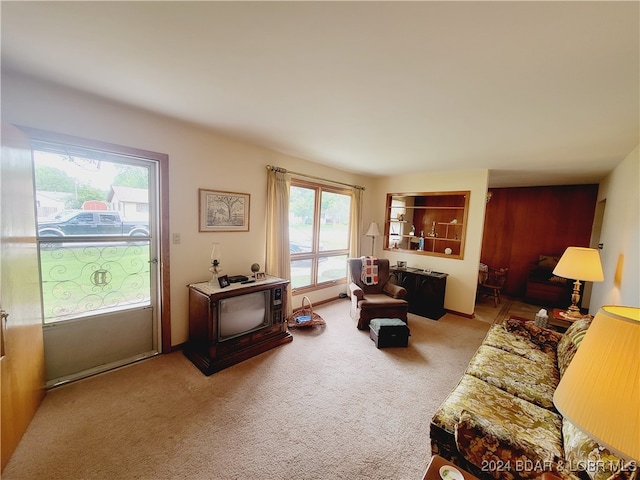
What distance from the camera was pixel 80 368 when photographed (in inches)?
92.7

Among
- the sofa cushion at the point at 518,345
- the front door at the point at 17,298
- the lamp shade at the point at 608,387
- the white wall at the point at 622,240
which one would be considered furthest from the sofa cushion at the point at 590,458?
the front door at the point at 17,298

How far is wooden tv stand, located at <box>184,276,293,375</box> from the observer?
255 centimetres

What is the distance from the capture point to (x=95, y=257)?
2.34 metres

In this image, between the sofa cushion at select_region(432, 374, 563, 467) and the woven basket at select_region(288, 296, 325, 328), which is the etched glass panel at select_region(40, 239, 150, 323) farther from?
the sofa cushion at select_region(432, 374, 563, 467)

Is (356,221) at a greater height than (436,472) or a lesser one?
greater

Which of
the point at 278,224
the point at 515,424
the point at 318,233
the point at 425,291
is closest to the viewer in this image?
the point at 515,424

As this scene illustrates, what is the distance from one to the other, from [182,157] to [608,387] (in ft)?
10.9

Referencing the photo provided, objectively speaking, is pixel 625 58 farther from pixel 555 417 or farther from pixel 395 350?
pixel 395 350

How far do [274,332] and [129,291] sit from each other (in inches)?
62.7

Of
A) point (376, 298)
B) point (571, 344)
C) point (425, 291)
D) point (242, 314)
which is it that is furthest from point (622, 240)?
point (242, 314)

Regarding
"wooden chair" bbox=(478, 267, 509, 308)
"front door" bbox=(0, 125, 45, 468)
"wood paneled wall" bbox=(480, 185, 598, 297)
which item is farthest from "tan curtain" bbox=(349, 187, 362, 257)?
"front door" bbox=(0, 125, 45, 468)

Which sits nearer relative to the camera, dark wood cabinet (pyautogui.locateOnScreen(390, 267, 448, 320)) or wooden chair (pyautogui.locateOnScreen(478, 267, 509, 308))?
dark wood cabinet (pyautogui.locateOnScreen(390, 267, 448, 320))

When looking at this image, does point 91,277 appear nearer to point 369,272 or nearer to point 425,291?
point 369,272

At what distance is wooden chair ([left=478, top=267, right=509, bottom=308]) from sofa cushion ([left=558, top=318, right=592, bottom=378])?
314 centimetres
